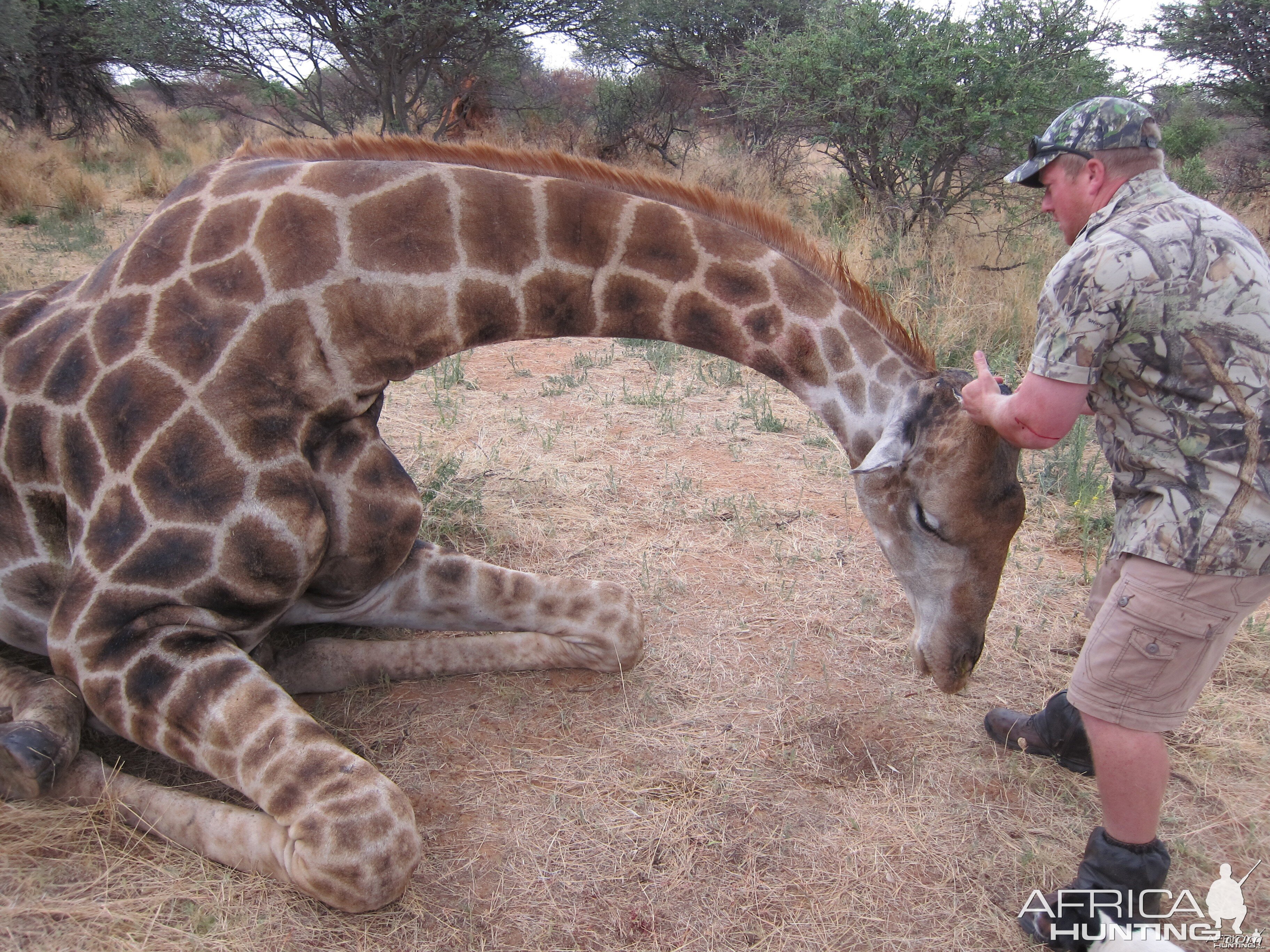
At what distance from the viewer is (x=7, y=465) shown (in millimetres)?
2449

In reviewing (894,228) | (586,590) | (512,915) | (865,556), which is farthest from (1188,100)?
(512,915)

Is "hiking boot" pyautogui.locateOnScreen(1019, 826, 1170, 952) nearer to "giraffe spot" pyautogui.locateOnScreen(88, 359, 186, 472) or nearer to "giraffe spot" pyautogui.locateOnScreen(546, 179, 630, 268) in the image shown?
"giraffe spot" pyautogui.locateOnScreen(546, 179, 630, 268)

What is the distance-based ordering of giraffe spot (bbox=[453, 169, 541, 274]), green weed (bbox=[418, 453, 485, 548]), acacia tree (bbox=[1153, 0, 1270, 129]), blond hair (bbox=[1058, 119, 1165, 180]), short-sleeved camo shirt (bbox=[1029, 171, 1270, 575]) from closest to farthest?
short-sleeved camo shirt (bbox=[1029, 171, 1270, 575])
blond hair (bbox=[1058, 119, 1165, 180])
giraffe spot (bbox=[453, 169, 541, 274])
green weed (bbox=[418, 453, 485, 548])
acacia tree (bbox=[1153, 0, 1270, 129])

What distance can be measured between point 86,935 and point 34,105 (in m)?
15.9

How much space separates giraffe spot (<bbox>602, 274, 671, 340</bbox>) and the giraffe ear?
2.39 ft

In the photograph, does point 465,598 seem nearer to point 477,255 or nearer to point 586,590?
point 586,590

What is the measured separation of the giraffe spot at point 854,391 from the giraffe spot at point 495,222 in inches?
39.0

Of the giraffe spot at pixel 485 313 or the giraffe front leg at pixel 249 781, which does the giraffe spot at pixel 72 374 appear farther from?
the giraffe spot at pixel 485 313

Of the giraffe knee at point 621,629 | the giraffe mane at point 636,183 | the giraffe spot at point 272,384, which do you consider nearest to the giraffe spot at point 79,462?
the giraffe spot at point 272,384

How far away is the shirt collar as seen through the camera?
2.02 m

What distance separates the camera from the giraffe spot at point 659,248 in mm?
2576

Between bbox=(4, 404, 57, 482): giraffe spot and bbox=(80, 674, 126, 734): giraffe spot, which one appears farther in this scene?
bbox=(4, 404, 57, 482): giraffe spot

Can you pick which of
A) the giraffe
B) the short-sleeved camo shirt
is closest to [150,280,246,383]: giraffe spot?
the giraffe

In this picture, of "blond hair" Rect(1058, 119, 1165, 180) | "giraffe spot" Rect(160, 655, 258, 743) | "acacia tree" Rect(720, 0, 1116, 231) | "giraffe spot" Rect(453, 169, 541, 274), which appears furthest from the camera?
"acacia tree" Rect(720, 0, 1116, 231)
